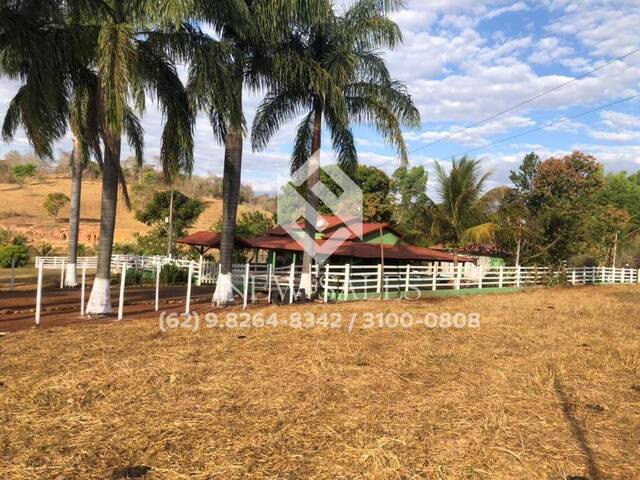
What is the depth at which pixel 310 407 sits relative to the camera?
5.22 metres

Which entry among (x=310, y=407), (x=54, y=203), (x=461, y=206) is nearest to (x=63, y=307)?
(x=310, y=407)

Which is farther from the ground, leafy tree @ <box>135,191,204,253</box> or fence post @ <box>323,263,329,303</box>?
leafy tree @ <box>135,191,204,253</box>

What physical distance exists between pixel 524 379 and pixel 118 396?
5.02 m

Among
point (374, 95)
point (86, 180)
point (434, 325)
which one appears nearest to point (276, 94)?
point (374, 95)

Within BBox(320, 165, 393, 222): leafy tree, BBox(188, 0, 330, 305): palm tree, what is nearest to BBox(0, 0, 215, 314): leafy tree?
BBox(188, 0, 330, 305): palm tree

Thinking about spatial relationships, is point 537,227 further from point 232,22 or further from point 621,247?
point 232,22

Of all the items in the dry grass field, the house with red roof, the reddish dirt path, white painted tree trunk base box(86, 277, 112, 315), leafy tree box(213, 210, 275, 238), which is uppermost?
leafy tree box(213, 210, 275, 238)

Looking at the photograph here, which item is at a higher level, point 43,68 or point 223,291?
point 43,68

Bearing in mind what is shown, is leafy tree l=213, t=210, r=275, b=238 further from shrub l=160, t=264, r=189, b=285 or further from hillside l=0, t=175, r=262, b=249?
hillside l=0, t=175, r=262, b=249

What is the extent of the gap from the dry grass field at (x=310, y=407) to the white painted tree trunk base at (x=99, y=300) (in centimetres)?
169

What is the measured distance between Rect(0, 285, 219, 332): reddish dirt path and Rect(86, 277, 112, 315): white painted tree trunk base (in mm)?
221

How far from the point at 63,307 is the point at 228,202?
5.00 meters

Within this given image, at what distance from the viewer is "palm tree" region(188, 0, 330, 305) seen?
11102 millimetres

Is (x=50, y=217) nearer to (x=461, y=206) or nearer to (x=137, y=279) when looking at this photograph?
(x=137, y=279)
